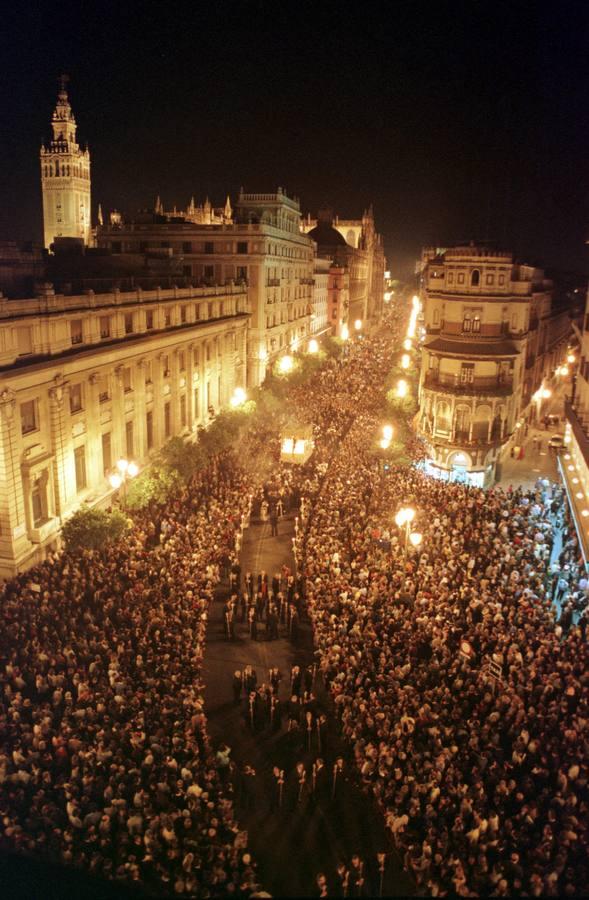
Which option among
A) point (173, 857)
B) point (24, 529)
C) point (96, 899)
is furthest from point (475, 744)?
point (24, 529)

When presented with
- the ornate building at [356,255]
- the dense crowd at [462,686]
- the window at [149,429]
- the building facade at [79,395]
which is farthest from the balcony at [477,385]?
the ornate building at [356,255]

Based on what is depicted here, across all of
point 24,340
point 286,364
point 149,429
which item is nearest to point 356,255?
point 286,364

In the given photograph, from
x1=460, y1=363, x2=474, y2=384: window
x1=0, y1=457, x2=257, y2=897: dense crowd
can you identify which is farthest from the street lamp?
x1=460, y1=363, x2=474, y2=384: window

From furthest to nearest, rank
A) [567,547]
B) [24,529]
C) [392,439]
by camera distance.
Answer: [392,439] < [567,547] < [24,529]

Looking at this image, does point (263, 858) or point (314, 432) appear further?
point (314, 432)

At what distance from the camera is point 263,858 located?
14.5 metres

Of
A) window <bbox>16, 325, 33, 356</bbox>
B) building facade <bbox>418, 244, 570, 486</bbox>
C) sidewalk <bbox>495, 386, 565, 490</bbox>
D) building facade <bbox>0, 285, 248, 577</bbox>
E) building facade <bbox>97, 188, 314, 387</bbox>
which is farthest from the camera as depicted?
building facade <bbox>97, 188, 314, 387</bbox>

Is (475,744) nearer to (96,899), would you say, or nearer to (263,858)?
(263,858)

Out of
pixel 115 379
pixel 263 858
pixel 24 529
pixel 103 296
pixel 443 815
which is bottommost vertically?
pixel 263 858

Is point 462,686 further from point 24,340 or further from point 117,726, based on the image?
point 24,340

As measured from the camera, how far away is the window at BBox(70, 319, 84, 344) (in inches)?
1159

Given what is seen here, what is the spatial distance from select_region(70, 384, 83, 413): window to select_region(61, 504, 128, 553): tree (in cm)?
587

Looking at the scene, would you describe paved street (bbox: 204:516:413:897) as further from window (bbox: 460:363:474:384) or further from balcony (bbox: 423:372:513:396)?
window (bbox: 460:363:474:384)

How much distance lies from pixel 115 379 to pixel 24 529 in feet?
33.2
